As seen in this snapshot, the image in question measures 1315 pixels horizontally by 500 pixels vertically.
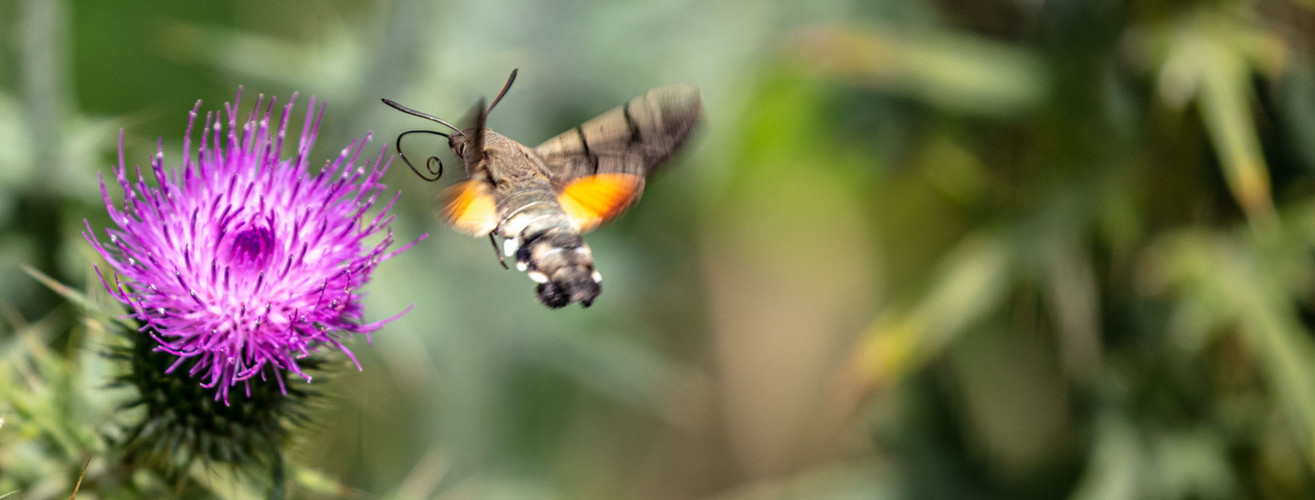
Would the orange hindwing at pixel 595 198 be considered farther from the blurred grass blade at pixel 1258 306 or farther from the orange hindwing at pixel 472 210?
the blurred grass blade at pixel 1258 306

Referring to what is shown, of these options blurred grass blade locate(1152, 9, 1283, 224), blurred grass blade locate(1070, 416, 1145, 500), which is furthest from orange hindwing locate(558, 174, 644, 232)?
blurred grass blade locate(1070, 416, 1145, 500)

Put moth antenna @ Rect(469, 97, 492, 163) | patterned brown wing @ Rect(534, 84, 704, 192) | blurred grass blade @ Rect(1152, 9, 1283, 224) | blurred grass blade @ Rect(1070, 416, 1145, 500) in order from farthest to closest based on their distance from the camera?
blurred grass blade @ Rect(1070, 416, 1145, 500) → blurred grass blade @ Rect(1152, 9, 1283, 224) → patterned brown wing @ Rect(534, 84, 704, 192) → moth antenna @ Rect(469, 97, 492, 163)

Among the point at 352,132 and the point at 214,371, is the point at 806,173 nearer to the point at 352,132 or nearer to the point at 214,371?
the point at 352,132

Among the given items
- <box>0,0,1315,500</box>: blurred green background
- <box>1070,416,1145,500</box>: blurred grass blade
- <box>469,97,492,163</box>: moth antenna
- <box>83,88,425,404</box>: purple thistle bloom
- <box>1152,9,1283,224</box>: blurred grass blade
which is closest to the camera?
<box>469,97,492,163</box>: moth antenna

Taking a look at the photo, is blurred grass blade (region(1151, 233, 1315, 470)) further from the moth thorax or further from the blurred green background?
the moth thorax

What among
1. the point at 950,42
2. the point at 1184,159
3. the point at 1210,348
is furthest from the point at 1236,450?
the point at 950,42

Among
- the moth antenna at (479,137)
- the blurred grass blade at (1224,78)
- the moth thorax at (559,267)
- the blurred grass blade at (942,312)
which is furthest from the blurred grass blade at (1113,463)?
the moth antenna at (479,137)
